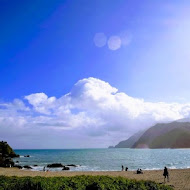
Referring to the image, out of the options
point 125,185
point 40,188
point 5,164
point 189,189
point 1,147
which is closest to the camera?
point 40,188

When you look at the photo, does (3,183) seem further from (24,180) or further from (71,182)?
(71,182)

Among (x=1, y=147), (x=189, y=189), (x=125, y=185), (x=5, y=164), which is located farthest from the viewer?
(x=1, y=147)

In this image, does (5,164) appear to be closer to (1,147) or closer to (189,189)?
(1,147)

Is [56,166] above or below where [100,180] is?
below

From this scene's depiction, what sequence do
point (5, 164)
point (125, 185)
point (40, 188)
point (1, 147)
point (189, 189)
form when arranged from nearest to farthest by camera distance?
point (40, 188) → point (125, 185) → point (189, 189) → point (5, 164) → point (1, 147)

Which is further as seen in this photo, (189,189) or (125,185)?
(189,189)

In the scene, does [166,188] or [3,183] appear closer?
[3,183]

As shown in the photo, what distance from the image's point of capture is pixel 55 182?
48.2ft

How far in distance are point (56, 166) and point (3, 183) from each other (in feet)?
195

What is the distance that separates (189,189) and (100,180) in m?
14.8

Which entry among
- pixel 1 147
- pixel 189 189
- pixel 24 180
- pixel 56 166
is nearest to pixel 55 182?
pixel 24 180

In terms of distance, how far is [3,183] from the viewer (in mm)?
14508

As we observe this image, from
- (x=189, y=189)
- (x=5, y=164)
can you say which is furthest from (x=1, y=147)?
(x=189, y=189)

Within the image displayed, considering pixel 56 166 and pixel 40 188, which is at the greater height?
pixel 40 188
